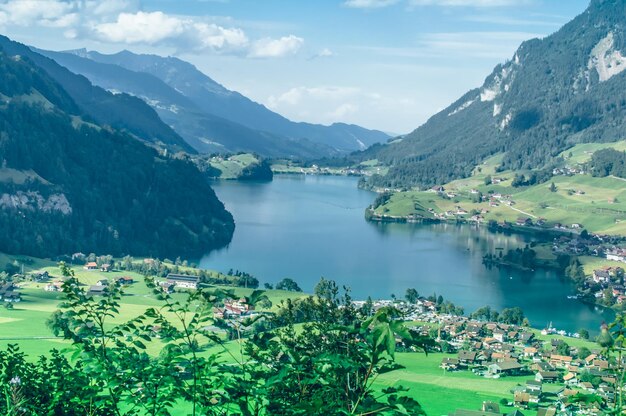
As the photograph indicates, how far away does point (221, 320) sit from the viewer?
209 inches

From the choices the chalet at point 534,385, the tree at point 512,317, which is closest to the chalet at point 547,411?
the chalet at point 534,385

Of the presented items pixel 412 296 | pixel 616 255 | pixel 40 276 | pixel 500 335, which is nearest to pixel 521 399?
pixel 500 335

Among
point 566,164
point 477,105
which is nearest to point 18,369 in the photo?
point 566,164

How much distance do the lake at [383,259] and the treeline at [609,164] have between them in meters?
24.3

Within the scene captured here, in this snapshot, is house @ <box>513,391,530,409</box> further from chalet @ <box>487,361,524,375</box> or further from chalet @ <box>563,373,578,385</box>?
chalet @ <box>487,361,524,375</box>

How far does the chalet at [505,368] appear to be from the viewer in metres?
32.6

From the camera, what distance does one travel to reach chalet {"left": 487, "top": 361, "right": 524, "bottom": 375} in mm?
32562

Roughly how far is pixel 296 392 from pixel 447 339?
33961 millimetres

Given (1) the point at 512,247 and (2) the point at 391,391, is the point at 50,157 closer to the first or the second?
(1) the point at 512,247

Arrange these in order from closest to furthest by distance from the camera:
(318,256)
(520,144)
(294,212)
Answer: (318,256)
(294,212)
(520,144)

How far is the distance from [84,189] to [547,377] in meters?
56.5

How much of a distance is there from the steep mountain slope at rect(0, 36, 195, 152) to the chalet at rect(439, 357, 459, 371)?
115m

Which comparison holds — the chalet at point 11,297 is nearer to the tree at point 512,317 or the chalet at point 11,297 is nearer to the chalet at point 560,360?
the tree at point 512,317

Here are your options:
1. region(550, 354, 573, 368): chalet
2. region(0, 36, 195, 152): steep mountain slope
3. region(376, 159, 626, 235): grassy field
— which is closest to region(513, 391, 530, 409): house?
region(550, 354, 573, 368): chalet
